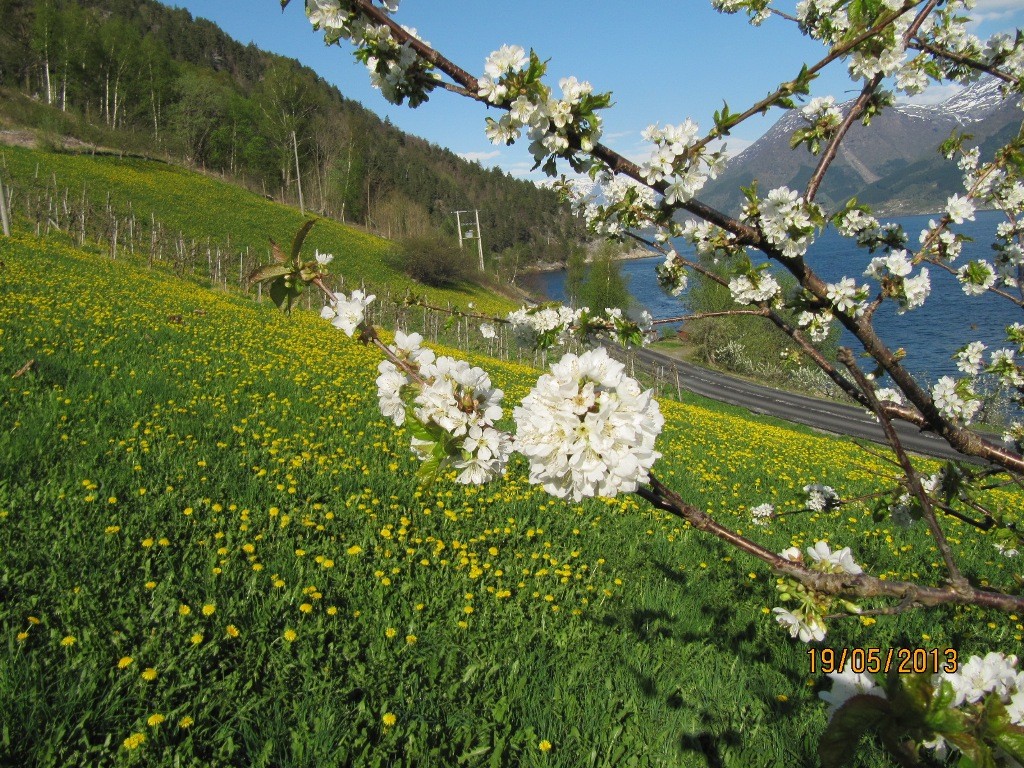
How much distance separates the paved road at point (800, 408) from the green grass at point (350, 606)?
1664 cm

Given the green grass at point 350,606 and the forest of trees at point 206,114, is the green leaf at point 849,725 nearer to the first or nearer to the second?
the green grass at point 350,606

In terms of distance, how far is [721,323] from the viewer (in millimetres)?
40438

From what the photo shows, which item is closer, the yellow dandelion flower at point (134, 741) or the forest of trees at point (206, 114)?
the yellow dandelion flower at point (134, 741)

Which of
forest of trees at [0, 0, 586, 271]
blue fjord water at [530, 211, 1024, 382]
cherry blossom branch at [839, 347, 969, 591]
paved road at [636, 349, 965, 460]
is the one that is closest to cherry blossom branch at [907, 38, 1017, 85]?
cherry blossom branch at [839, 347, 969, 591]

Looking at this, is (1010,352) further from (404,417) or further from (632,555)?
(404,417)

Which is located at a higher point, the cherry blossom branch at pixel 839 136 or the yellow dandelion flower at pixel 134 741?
the cherry blossom branch at pixel 839 136

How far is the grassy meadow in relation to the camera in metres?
2.38

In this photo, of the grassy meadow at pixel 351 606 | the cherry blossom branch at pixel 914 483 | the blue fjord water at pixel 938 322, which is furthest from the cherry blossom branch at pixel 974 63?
the blue fjord water at pixel 938 322

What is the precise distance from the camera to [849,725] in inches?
30.8

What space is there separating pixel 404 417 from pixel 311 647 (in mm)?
1923

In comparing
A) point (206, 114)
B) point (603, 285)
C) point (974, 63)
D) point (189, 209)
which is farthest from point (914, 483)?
point (206, 114)

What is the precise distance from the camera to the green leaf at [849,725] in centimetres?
76

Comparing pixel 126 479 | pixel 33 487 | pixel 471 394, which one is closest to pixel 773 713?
pixel 471 394

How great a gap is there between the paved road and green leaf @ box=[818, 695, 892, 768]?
797 inches
